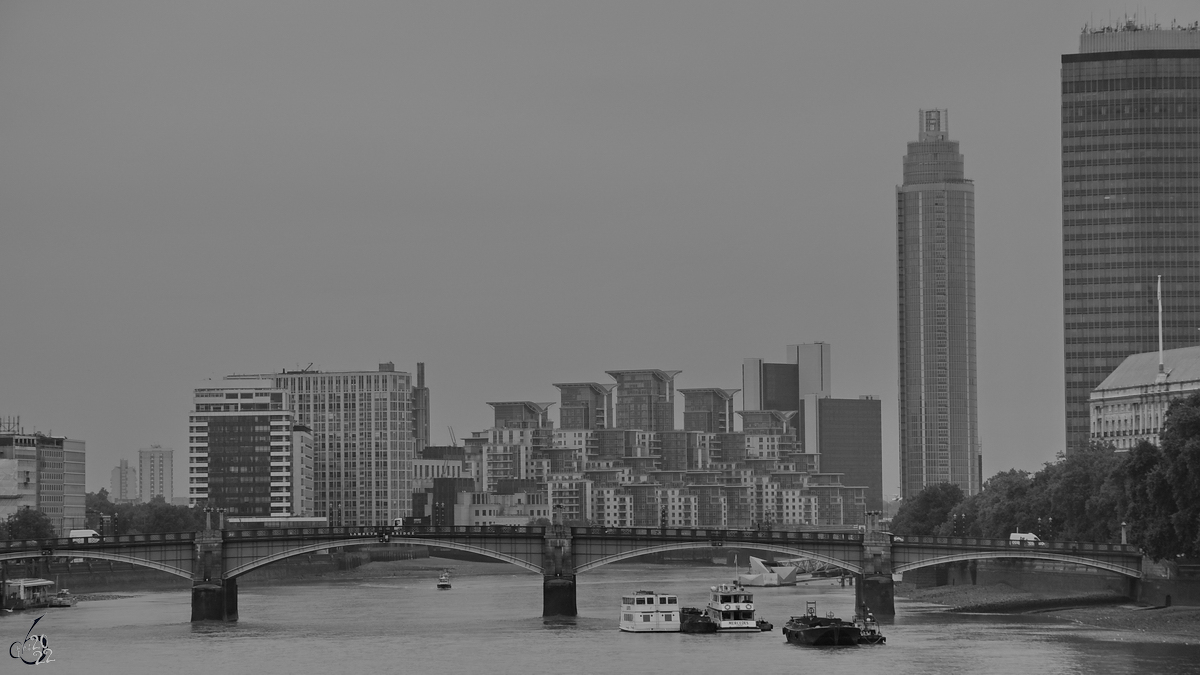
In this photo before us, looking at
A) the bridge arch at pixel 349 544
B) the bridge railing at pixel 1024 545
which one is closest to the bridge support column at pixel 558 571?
the bridge arch at pixel 349 544

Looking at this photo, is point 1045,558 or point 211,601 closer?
point 1045,558

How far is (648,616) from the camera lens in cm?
16538

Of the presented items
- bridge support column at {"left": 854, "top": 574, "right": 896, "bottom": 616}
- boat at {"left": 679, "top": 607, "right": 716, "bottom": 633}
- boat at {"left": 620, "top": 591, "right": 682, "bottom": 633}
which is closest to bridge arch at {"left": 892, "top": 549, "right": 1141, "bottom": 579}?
bridge support column at {"left": 854, "top": 574, "right": 896, "bottom": 616}

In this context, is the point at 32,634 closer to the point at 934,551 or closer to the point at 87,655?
the point at 87,655

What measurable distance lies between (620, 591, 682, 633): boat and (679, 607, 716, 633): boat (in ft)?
1.57

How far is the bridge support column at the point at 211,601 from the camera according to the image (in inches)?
6949

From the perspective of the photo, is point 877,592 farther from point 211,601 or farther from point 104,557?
point 104,557

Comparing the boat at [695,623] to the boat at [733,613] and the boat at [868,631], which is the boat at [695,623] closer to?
the boat at [733,613]

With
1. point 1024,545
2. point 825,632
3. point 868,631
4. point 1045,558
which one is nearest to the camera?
point 825,632

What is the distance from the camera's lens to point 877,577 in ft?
583

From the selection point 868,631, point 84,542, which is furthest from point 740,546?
point 84,542

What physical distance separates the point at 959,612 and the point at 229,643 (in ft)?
206

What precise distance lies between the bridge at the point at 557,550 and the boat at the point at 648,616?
9815 mm

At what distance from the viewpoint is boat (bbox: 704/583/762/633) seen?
6521 inches
